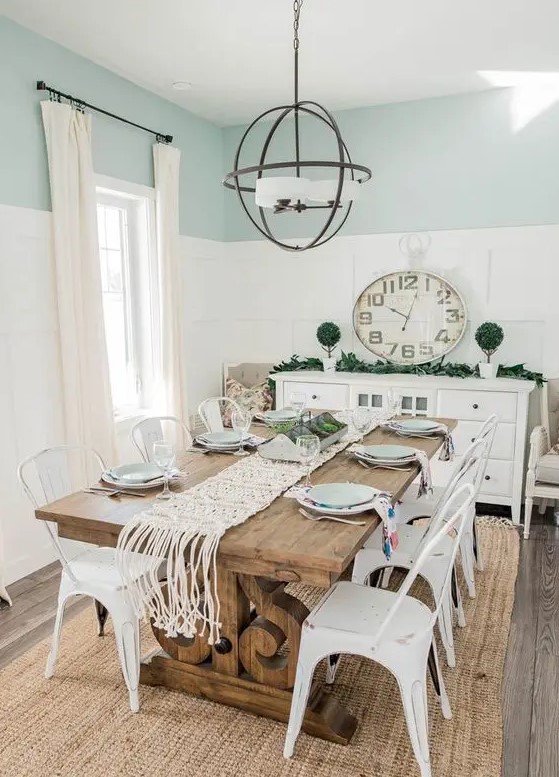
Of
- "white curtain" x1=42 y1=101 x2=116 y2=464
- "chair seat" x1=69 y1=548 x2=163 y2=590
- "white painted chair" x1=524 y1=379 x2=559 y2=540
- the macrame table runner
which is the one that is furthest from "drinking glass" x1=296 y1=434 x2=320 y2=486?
"white painted chair" x1=524 y1=379 x2=559 y2=540

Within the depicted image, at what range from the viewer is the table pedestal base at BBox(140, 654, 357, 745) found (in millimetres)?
2002

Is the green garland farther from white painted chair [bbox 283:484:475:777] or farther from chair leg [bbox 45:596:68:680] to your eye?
chair leg [bbox 45:596:68:680]

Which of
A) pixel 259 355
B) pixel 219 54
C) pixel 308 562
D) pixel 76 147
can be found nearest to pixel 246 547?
pixel 308 562

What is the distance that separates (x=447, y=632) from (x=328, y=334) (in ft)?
8.43

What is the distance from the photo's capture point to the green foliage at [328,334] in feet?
14.9

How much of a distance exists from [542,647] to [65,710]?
1.86 m

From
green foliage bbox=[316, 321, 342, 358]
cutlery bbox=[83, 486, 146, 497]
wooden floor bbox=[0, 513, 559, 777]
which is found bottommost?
wooden floor bbox=[0, 513, 559, 777]

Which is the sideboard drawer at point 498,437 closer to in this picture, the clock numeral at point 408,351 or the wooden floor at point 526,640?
the wooden floor at point 526,640

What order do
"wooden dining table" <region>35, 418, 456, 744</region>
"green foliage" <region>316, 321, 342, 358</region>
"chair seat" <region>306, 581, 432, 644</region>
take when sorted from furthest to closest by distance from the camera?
"green foliage" <region>316, 321, 342, 358</region> → "chair seat" <region>306, 581, 432, 644</region> → "wooden dining table" <region>35, 418, 456, 744</region>

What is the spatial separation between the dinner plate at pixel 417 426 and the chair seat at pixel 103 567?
1.42 metres

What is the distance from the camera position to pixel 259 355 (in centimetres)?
496

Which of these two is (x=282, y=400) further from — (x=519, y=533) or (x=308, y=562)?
(x=308, y=562)

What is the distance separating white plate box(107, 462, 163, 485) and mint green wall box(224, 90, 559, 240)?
2.81m

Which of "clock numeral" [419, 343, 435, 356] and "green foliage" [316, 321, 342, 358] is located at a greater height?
"green foliage" [316, 321, 342, 358]
